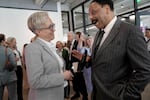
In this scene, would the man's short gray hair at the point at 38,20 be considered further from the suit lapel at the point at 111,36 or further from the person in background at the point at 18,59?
the person in background at the point at 18,59

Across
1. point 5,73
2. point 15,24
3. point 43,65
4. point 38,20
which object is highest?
point 38,20

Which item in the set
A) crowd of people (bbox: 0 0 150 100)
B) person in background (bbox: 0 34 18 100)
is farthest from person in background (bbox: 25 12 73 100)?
person in background (bbox: 0 34 18 100)

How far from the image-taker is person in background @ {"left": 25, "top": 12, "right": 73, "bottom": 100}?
166cm

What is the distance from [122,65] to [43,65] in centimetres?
62

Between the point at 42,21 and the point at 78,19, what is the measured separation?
890 cm

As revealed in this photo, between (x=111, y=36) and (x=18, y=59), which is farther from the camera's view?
(x=18, y=59)

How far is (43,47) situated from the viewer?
1.76m

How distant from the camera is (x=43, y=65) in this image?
5.55 feet

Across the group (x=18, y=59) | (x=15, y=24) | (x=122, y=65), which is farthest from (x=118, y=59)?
(x=15, y=24)

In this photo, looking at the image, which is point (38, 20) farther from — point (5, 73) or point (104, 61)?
point (5, 73)

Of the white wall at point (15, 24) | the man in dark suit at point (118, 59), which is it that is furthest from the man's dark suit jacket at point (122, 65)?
the white wall at point (15, 24)

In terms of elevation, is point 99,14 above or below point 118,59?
above

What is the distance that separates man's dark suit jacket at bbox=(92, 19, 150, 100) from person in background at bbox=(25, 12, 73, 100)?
1.10ft

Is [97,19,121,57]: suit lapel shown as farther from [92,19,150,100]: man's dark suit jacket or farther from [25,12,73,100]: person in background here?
[25,12,73,100]: person in background
